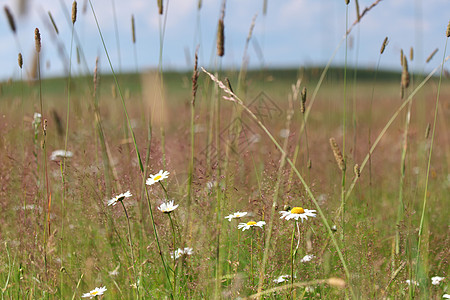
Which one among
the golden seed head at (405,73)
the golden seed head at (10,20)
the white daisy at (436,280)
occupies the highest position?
the golden seed head at (10,20)

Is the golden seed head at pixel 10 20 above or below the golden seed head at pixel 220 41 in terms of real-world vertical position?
Result: above

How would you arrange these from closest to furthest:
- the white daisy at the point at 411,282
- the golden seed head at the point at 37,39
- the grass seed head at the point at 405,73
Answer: the white daisy at the point at 411,282, the golden seed head at the point at 37,39, the grass seed head at the point at 405,73

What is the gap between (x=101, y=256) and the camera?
5.75 ft

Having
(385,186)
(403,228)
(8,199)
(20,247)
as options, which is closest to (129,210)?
(20,247)

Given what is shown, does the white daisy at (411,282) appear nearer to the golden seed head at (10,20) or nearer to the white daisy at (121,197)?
the white daisy at (121,197)

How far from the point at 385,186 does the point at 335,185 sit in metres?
1.13

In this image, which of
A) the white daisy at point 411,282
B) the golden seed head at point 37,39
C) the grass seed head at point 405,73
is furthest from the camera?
the grass seed head at point 405,73

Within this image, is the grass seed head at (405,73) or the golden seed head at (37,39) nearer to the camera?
the golden seed head at (37,39)

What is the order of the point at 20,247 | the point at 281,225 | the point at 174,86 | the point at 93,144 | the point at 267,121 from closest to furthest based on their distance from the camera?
1. the point at 281,225
2. the point at 20,247
3. the point at 267,121
4. the point at 93,144
5. the point at 174,86

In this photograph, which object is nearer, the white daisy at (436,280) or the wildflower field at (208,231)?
the wildflower field at (208,231)

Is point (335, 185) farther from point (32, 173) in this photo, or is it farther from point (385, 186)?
point (32, 173)

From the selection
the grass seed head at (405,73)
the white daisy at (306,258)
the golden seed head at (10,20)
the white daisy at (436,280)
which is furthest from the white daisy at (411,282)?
the golden seed head at (10,20)

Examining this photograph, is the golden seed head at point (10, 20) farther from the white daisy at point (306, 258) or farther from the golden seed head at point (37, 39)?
the white daisy at point (306, 258)

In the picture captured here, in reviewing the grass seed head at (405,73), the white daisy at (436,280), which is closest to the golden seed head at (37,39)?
the grass seed head at (405,73)
